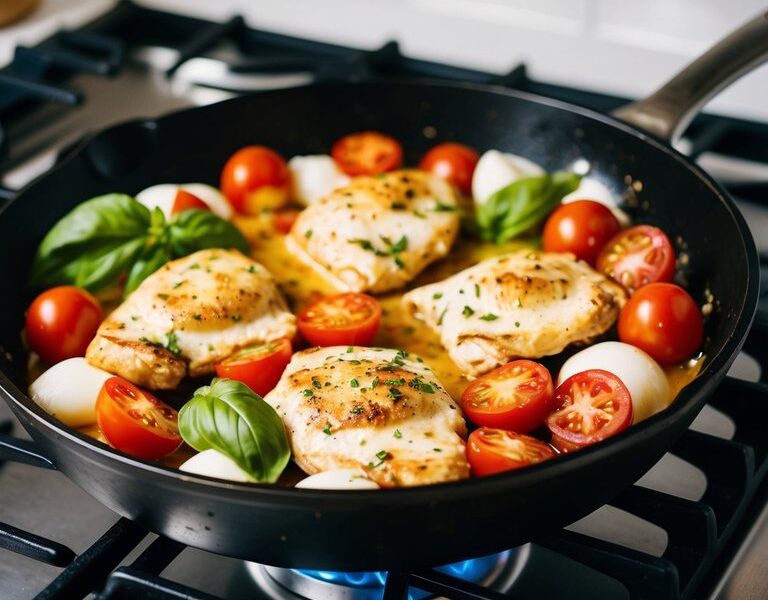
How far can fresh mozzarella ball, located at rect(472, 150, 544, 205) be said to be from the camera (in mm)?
2096

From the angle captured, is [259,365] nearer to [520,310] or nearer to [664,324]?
[520,310]

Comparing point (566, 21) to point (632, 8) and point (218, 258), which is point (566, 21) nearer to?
point (632, 8)

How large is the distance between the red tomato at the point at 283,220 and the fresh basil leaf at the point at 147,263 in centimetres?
31

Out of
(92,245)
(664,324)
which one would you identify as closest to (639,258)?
(664,324)

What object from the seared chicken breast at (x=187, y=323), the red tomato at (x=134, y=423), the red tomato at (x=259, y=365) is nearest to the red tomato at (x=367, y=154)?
the seared chicken breast at (x=187, y=323)

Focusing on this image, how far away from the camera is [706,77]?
1928 mm

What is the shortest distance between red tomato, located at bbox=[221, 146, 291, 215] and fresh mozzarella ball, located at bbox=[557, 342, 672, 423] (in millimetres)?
829

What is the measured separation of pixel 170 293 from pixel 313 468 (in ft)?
1.63

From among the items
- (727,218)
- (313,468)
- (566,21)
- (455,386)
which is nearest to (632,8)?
(566,21)

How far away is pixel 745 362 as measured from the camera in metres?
1.95

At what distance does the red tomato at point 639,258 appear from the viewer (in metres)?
1.85

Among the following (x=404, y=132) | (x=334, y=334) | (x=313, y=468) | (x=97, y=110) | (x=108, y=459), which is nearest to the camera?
(x=108, y=459)

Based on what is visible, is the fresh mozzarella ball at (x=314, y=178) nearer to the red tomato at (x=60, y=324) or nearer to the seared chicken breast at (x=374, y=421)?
the red tomato at (x=60, y=324)

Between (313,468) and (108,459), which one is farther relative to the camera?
(313,468)
